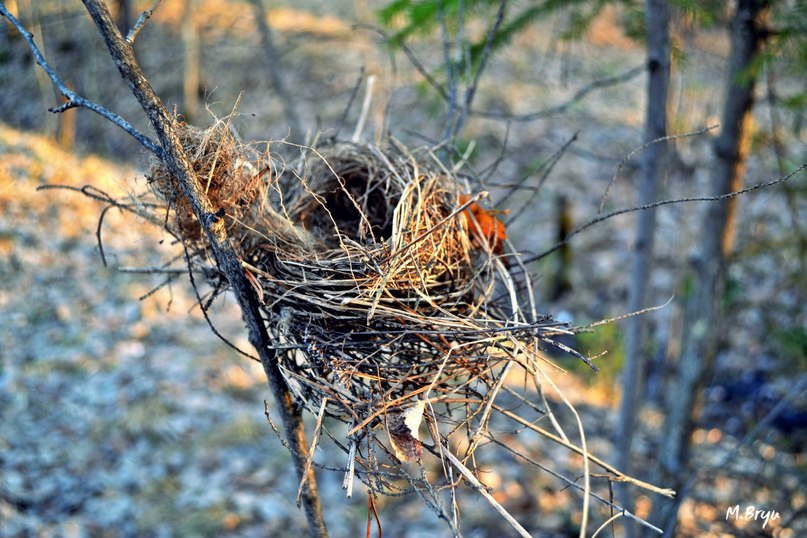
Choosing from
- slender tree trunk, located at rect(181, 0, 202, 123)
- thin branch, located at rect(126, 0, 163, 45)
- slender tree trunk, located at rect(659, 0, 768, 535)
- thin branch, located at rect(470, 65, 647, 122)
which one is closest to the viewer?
thin branch, located at rect(126, 0, 163, 45)

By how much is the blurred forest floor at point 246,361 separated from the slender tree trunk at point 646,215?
1.10ft

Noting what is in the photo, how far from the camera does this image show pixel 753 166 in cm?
866

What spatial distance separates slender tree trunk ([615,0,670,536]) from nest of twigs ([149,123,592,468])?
173cm

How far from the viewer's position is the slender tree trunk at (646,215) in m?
2.74

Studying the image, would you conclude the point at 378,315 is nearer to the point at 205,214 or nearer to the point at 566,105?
the point at 205,214

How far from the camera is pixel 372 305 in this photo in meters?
1.25

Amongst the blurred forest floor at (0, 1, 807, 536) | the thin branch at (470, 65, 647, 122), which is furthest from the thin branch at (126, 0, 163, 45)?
the thin branch at (470, 65, 647, 122)

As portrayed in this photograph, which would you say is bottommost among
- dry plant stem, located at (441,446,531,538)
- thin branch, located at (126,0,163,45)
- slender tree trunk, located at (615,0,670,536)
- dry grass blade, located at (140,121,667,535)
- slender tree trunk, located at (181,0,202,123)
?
dry plant stem, located at (441,446,531,538)

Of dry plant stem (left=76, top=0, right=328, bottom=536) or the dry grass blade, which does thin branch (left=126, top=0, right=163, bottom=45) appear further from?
the dry grass blade

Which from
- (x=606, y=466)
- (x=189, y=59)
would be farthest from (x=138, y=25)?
(x=189, y=59)

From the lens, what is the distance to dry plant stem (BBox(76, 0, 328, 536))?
106 cm

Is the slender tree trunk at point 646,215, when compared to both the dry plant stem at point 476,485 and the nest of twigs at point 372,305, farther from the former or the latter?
the dry plant stem at point 476,485

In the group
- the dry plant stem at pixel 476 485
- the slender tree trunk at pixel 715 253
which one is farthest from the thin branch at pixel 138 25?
the slender tree trunk at pixel 715 253

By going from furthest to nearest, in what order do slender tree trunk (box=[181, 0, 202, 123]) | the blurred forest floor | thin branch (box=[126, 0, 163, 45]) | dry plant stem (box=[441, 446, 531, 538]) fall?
slender tree trunk (box=[181, 0, 202, 123]) < the blurred forest floor < thin branch (box=[126, 0, 163, 45]) < dry plant stem (box=[441, 446, 531, 538])
